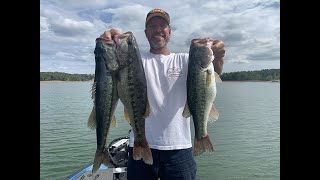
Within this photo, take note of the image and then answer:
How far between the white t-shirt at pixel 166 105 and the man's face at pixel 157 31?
0.24 meters

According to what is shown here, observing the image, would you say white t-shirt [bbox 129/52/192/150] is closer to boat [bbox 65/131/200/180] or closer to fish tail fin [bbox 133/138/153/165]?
fish tail fin [bbox 133/138/153/165]

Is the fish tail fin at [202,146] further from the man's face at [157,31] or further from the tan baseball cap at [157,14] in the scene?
the tan baseball cap at [157,14]

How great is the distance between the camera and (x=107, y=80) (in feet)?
11.6

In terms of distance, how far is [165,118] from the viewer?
4035 millimetres

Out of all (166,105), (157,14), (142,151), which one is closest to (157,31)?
(157,14)

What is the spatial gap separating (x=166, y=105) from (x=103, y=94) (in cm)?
86

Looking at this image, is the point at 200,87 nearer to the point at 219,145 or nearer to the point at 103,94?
the point at 103,94

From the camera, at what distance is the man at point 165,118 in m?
4.03

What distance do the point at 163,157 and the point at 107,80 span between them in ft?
4.02

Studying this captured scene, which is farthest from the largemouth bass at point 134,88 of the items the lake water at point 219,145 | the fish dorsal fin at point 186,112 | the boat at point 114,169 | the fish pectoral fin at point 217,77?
the lake water at point 219,145

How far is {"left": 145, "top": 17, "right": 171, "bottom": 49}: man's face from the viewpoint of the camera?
416cm
